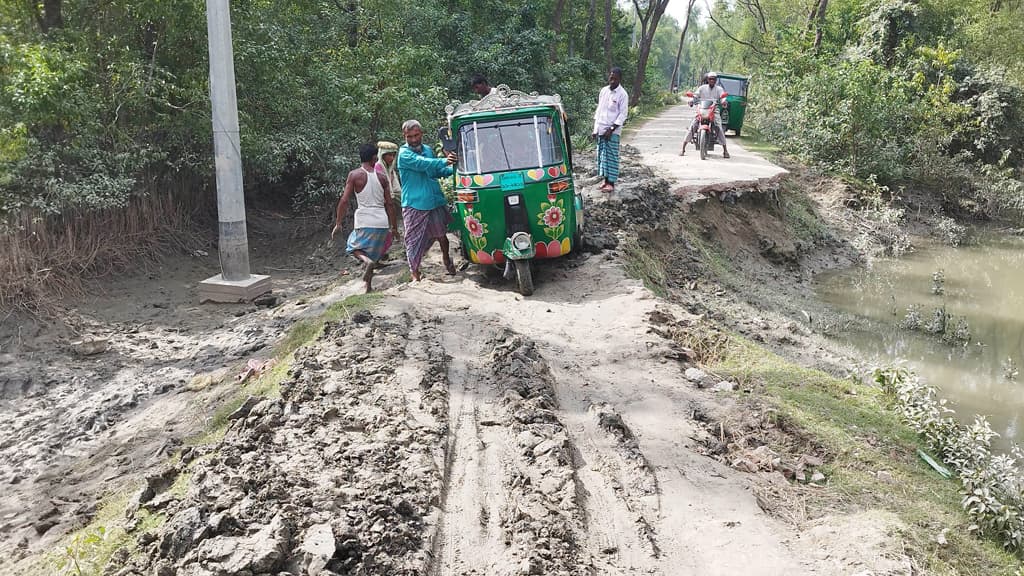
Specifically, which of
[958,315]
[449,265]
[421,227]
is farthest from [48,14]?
[958,315]

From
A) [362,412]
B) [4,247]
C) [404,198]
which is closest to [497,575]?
[362,412]

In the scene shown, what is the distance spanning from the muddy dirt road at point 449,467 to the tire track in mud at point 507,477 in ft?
0.04

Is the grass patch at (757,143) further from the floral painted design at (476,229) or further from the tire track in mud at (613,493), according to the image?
the tire track in mud at (613,493)

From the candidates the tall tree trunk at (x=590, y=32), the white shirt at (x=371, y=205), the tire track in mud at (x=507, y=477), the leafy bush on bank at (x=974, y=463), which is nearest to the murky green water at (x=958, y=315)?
the leafy bush on bank at (x=974, y=463)

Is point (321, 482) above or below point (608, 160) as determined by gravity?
below

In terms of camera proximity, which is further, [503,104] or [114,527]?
[503,104]

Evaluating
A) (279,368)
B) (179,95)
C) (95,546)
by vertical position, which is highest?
(179,95)

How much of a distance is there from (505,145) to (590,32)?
30.5 meters

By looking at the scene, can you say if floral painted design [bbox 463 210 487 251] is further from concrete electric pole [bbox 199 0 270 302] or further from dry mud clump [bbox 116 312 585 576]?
concrete electric pole [bbox 199 0 270 302]

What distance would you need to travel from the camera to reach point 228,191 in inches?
426

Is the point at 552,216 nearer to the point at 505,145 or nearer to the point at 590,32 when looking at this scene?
the point at 505,145

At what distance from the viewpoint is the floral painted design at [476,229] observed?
8750 millimetres

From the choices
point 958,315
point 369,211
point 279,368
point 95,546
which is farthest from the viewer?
point 958,315

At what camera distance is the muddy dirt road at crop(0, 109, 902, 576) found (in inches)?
152
